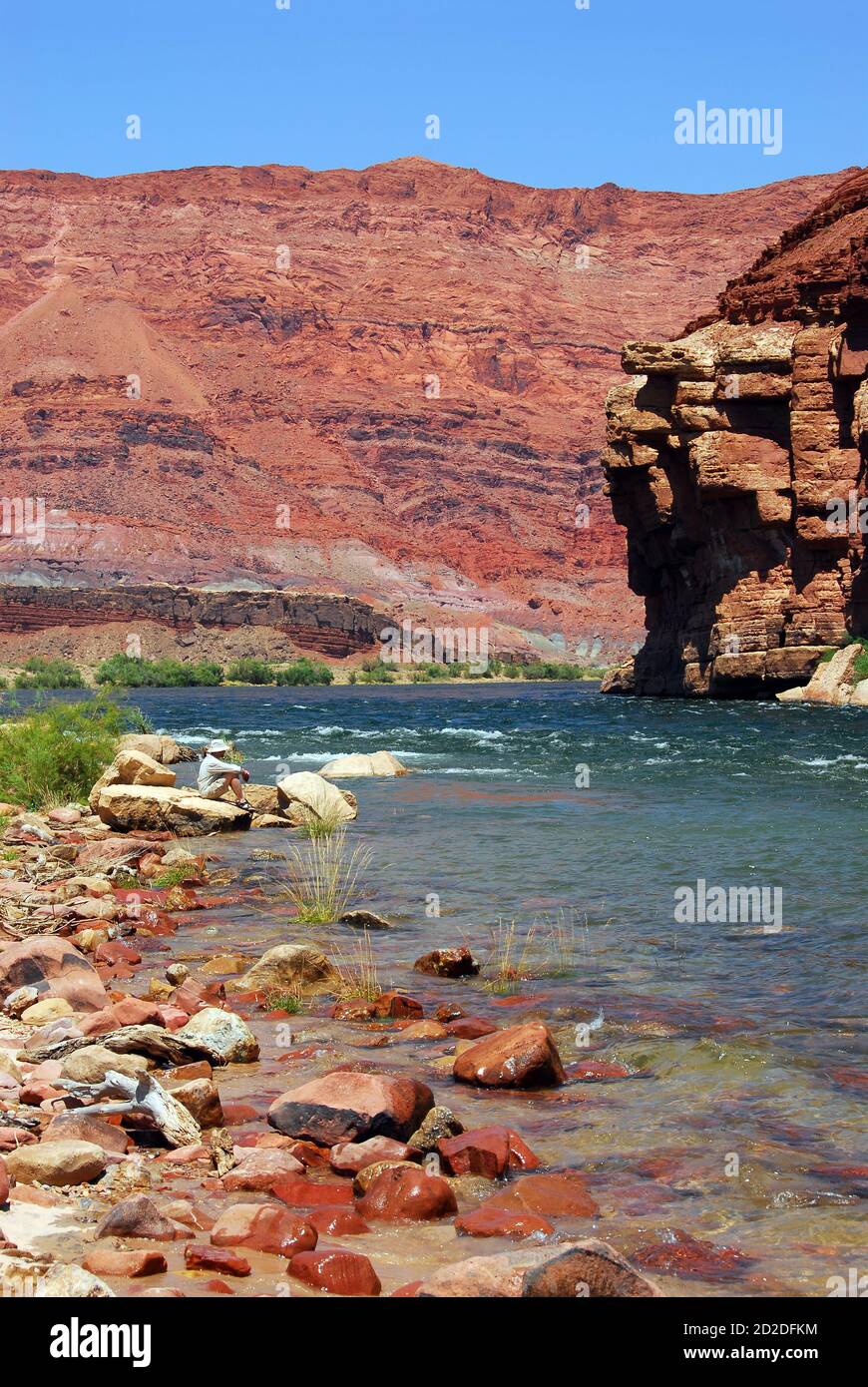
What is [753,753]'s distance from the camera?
26.6m

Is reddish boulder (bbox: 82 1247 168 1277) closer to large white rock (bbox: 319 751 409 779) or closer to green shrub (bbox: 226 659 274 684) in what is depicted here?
large white rock (bbox: 319 751 409 779)

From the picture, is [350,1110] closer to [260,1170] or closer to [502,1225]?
[260,1170]

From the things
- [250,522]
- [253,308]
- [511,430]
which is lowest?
[250,522]

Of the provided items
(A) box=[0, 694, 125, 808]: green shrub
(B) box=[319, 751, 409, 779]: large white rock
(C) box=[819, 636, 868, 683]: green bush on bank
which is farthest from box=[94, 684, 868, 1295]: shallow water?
(C) box=[819, 636, 868, 683]: green bush on bank

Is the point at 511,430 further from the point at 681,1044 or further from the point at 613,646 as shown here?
the point at 681,1044

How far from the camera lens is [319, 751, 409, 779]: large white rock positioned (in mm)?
24219

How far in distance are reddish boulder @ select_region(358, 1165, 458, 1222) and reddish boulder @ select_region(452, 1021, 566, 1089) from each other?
63.1 inches

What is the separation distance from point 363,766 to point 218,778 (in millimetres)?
7317

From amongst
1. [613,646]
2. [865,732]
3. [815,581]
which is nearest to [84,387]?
[613,646]

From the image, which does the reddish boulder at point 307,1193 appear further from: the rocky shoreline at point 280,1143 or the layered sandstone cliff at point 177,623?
the layered sandstone cliff at point 177,623

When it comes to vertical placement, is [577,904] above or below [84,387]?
below
